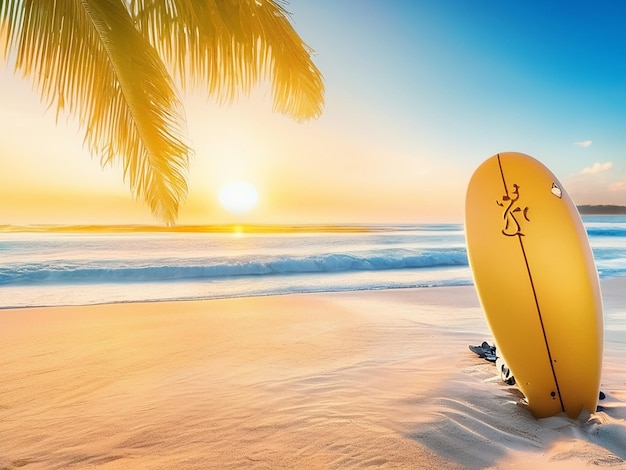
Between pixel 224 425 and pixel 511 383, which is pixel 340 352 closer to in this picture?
pixel 511 383

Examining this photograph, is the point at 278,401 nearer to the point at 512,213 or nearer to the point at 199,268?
the point at 512,213

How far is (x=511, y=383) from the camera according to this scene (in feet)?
9.64

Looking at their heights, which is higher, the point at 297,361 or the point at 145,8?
the point at 145,8

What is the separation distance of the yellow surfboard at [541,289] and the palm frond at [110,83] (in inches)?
108

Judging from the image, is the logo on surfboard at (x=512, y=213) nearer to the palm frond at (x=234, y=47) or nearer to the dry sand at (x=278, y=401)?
the dry sand at (x=278, y=401)

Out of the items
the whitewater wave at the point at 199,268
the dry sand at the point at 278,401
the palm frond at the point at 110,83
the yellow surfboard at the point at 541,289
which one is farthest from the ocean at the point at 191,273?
the yellow surfboard at the point at 541,289

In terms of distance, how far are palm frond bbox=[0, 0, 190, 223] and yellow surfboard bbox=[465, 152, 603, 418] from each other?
2.75m

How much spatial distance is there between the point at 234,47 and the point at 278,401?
2.92m

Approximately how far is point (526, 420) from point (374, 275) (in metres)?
9.46

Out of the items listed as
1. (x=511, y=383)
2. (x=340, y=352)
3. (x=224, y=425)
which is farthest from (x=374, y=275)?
(x=224, y=425)

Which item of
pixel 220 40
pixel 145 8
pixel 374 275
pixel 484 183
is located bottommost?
pixel 374 275

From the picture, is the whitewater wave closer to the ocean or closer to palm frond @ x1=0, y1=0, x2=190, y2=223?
the ocean

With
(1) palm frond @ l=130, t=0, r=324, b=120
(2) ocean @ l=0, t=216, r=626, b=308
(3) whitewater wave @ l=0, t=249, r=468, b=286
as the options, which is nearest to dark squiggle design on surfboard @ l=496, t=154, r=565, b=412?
(1) palm frond @ l=130, t=0, r=324, b=120

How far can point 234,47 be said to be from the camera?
3559 mm
